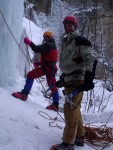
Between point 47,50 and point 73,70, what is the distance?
1.67 m

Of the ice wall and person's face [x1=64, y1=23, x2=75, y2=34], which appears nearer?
person's face [x1=64, y1=23, x2=75, y2=34]

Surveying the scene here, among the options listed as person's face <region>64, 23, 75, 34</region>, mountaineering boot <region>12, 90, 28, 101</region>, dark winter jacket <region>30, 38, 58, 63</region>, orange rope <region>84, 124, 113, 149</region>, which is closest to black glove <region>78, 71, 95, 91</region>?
person's face <region>64, 23, 75, 34</region>

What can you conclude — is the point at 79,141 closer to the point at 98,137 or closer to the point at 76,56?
the point at 98,137

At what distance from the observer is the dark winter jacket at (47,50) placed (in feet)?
17.9

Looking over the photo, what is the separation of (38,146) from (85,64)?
1104 millimetres

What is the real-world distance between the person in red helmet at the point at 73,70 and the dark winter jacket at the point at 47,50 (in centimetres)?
144

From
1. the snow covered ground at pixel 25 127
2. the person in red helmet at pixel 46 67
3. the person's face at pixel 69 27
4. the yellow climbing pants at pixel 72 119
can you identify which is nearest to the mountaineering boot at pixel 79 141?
the snow covered ground at pixel 25 127

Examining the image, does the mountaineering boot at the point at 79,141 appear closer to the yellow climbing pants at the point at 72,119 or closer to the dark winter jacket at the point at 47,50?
the yellow climbing pants at the point at 72,119

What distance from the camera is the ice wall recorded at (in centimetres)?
618

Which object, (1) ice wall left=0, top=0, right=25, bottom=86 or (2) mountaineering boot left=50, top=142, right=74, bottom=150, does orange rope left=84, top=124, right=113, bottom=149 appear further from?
(1) ice wall left=0, top=0, right=25, bottom=86

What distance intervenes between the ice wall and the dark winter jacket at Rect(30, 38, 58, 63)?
92cm

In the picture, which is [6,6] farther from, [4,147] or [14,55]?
[4,147]

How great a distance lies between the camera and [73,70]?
3.96m

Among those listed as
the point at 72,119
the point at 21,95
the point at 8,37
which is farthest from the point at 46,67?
the point at 72,119
